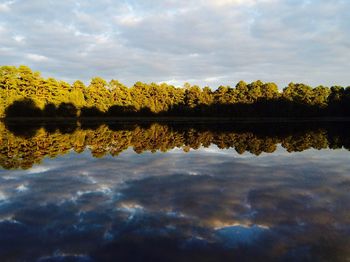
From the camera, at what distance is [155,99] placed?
7438cm

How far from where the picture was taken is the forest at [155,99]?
6041cm

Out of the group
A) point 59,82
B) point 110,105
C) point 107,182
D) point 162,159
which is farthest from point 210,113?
point 107,182

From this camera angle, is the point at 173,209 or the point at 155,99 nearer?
the point at 173,209

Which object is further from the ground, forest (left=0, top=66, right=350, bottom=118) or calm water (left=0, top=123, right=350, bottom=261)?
forest (left=0, top=66, right=350, bottom=118)

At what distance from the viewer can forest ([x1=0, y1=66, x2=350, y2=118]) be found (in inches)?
2378

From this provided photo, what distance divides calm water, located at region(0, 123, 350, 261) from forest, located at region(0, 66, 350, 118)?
146ft

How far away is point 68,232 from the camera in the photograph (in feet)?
25.2

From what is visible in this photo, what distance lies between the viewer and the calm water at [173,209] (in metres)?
6.80

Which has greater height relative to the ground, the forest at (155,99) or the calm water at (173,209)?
the forest at (155,99)

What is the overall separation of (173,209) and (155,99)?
6545 cm

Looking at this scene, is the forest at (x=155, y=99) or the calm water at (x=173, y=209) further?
the forest at (x=155, y=99)

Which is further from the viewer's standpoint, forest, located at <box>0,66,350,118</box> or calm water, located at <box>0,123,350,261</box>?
forest, located at <box>0,66,350,118</box>

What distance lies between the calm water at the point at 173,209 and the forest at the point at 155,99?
44.4m

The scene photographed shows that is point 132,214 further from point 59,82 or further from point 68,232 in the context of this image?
point 59,82
